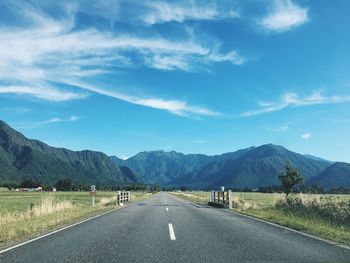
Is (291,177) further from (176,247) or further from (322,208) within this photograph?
(176,247)

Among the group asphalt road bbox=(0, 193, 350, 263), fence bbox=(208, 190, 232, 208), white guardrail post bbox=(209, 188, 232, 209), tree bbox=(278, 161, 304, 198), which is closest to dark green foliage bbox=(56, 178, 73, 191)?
tree bbox=(278, 161, 304, 198)

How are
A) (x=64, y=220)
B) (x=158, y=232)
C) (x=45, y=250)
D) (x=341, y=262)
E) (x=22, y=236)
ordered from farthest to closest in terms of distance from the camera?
(x=64, y=220), (x=158, y=232), (x=22, y=236), (x=45, y=250), (x=341, y=262)

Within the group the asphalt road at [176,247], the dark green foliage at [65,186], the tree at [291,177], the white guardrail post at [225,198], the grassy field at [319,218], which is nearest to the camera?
the asphalt road at [176,247]

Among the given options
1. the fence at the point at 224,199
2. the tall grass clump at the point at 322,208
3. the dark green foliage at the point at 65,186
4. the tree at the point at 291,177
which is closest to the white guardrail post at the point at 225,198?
the fence at the point at 224,199

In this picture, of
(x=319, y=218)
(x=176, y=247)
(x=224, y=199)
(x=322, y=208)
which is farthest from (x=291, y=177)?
(x=176, y=247)

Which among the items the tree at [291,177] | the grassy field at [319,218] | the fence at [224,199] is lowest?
the grassy field at [319,218]

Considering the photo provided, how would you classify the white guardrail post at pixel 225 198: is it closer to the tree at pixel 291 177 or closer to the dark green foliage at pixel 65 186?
the tree at pixel 291 177

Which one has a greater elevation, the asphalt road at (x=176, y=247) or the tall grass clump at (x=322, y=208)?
the tall grass clump at (x=322, y=208)

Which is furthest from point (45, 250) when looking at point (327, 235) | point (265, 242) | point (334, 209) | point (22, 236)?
point (334, 209)

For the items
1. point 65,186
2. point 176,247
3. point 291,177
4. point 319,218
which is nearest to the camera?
point 176,247

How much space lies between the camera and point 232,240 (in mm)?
12820

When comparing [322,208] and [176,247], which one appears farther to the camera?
[322,208]

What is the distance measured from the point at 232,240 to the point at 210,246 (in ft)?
4.87

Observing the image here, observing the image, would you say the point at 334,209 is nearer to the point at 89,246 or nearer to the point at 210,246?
the point at 210,246
